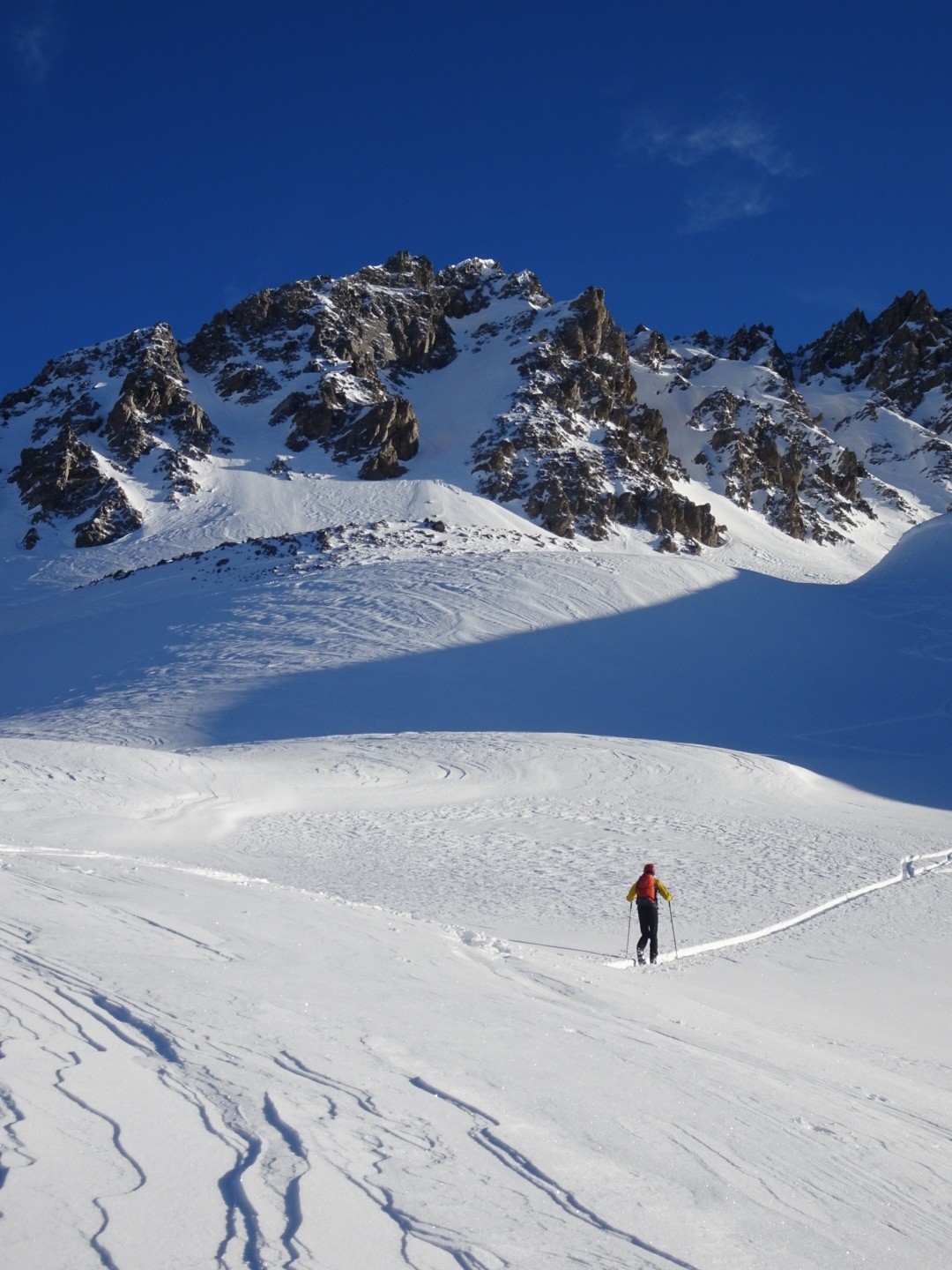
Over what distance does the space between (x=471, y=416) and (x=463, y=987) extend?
8505cm

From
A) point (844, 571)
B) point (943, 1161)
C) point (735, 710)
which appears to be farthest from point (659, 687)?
point (844, 571)

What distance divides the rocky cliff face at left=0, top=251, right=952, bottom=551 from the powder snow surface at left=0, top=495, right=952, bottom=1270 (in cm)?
4927

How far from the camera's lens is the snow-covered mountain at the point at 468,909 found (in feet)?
11.1

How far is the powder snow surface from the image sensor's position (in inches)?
128

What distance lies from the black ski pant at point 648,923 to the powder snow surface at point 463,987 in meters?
0.37

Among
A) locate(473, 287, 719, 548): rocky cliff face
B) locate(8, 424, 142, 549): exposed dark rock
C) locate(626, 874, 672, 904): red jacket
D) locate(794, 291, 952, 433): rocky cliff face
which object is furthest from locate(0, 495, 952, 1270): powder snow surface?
locate(794, 291, 952, 433): rocky cliff face

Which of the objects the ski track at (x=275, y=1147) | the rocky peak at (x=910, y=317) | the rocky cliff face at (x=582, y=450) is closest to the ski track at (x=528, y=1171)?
the ski track at (x=275, y=1147)

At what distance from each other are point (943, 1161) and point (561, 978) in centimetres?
298

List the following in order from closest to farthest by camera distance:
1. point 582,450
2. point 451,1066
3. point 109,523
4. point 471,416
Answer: point 451,1066 < point 109,523 < point 582,450 < point 471,416

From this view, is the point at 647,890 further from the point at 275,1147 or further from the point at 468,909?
the point at 275,1147

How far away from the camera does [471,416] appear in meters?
88.5

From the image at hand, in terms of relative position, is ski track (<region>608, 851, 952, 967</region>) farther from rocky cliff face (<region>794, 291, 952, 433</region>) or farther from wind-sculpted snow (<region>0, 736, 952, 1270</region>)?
rocky cliff face (<region>794, 291, 952, 433</region>)

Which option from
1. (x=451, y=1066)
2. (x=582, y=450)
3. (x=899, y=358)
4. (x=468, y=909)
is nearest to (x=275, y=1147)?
(x=451, y=1066)

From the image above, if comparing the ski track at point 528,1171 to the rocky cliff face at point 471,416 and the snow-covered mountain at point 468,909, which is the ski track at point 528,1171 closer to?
the snow-covered mountain at point 468,909
